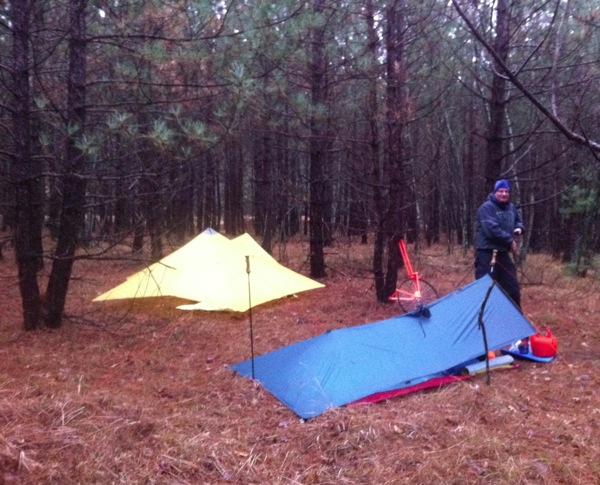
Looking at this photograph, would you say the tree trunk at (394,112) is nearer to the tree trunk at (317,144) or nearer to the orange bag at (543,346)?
the tree trunk at (317,144)

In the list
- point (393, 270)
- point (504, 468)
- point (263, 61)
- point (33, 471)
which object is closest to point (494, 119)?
point (393, 270)

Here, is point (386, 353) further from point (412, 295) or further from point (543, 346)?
point (412, 295)

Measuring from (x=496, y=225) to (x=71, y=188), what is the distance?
465 centimetres

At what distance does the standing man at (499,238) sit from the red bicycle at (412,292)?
117 cm

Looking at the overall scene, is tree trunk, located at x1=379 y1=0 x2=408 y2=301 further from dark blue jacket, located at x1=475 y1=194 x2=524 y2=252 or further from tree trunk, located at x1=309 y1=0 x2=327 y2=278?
tree trunk, located at x1=309 y1=0 x2=327 y2=278

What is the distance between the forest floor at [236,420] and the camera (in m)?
3.27

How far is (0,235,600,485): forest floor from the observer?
327 cm

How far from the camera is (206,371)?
5457mm

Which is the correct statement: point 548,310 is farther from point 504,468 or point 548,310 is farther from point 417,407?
point 504,468

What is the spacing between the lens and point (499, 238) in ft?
20.7

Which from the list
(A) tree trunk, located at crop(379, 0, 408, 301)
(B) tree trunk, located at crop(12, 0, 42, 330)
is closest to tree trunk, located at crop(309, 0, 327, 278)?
(A) tree trunk, located at crop(379, 0, 408, 301)

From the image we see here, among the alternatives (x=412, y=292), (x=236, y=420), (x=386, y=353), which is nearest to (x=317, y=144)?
(x=412, y=292)

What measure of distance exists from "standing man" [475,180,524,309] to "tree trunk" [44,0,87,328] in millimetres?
4401

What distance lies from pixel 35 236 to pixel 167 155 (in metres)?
1.71
